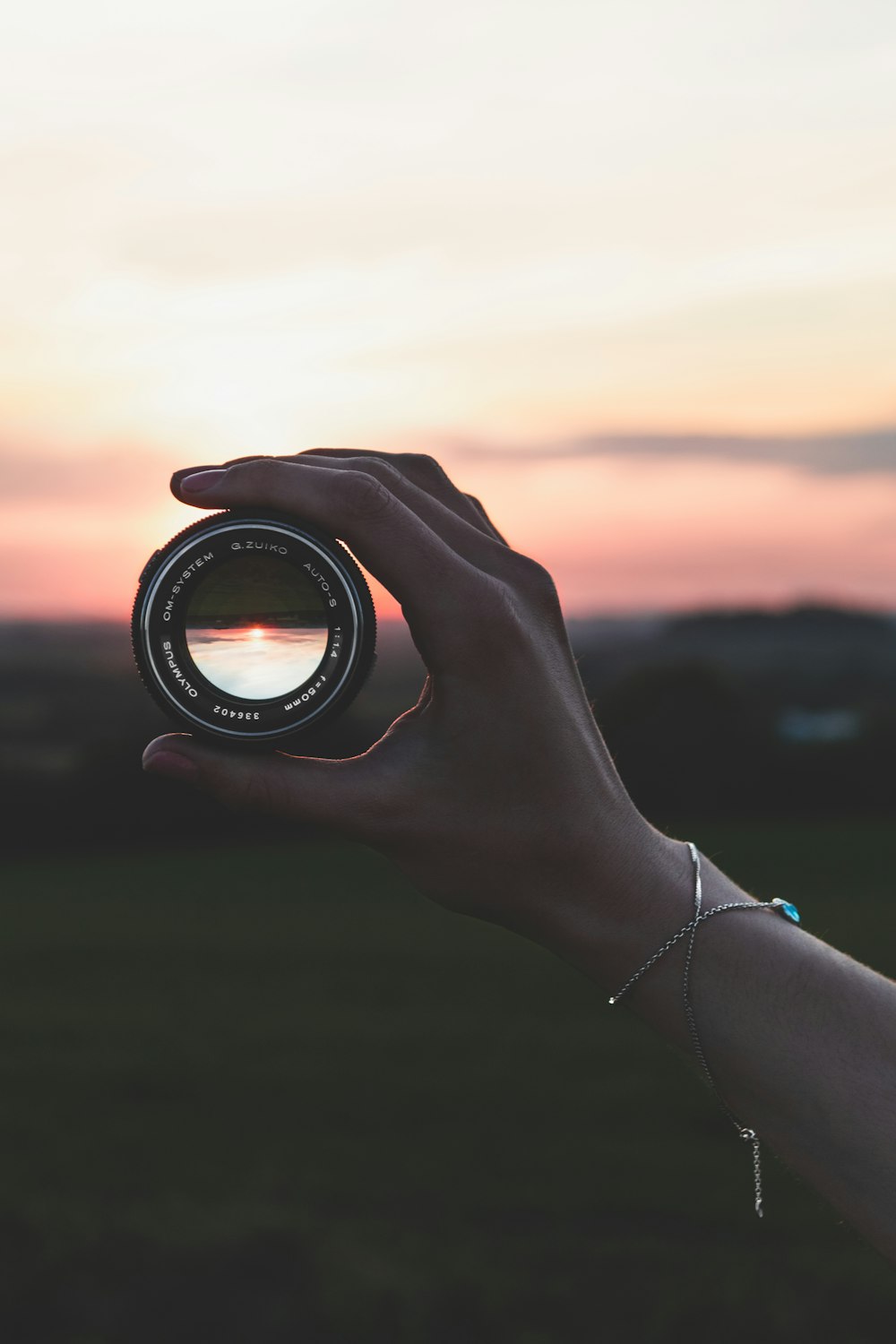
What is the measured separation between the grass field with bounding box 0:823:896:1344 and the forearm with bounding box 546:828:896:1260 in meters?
0.61

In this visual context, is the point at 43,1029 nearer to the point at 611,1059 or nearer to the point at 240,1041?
the point at 240,1041

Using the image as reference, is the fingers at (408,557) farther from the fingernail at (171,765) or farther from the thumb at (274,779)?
the fingernail at (171,765)

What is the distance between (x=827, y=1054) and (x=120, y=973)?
45.5 feet

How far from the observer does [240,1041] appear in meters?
12.1

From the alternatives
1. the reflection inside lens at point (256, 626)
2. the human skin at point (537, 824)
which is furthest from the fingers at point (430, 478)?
the reflection inside lens at point (256, 626)

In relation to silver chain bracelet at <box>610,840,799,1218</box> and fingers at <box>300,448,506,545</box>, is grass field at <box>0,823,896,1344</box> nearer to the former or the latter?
silver chain bracelet at <box>610,840,799,1218</box>

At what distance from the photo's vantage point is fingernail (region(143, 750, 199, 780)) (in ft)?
8.54

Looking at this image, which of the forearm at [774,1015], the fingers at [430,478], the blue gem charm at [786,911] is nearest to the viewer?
the forearm at [774,1015]

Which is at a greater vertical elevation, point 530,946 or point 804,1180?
point 804,1180

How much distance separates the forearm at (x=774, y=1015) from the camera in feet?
7.22

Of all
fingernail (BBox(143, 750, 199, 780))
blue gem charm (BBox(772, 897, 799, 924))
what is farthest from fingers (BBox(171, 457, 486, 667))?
blue gem charm (BBox(772, 897, 799, 924))

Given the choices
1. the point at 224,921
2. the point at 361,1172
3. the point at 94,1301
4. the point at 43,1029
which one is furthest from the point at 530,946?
the point at 94,1301

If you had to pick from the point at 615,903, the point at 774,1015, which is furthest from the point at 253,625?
the point at 774,1015

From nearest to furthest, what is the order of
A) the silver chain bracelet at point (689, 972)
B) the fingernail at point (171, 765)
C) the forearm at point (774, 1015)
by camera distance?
the forearm at point (774, 1015) < the silver chain bracelet at point (689, 972) < the fingernail at point (171, 765)
